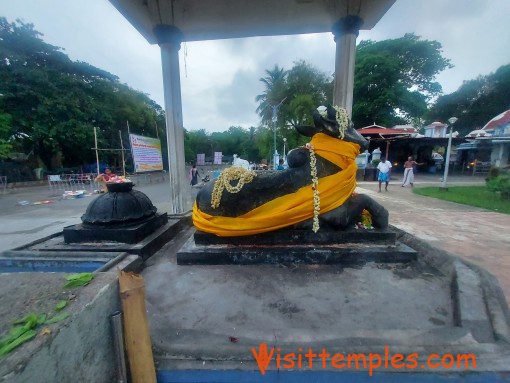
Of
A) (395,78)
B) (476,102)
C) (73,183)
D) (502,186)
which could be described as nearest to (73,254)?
(502,186)

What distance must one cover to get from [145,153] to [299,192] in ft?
38.9

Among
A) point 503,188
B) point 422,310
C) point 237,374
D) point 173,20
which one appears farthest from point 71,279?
point 503,188

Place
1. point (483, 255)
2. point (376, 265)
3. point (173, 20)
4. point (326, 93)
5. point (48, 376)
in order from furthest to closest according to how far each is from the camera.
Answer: point (326, 93) < point (173, 20) < point (483, 255) < point (376, 265) < point (48, 376)

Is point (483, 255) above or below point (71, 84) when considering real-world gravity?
below

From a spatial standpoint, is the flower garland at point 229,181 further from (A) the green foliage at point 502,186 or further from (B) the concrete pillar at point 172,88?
(A) the green foliage at point 502,186

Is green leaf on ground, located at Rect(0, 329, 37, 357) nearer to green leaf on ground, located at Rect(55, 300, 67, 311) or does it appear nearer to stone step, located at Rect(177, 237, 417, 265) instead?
green leaf on ground, located at Rect(55, 300, 67, 311)

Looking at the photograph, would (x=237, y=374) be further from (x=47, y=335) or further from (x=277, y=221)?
(x=277, y=221)

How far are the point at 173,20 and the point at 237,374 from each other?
641 cm

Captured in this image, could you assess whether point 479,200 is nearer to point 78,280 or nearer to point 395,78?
point 78,280

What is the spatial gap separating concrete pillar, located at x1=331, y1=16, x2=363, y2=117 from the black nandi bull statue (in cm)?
196

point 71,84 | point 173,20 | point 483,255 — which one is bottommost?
point 483,255

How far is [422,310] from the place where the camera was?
7.42 ft

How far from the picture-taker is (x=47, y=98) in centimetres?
1805

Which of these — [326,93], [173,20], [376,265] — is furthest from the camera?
[326,93]
